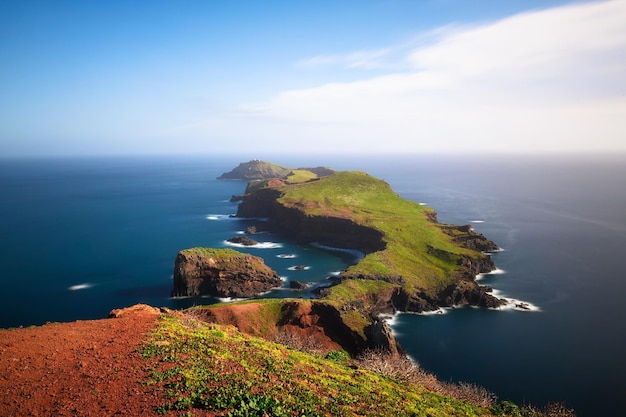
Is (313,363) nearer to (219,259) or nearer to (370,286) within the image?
(370,286)

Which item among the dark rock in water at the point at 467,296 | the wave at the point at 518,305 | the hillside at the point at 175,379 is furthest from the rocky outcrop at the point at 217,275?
the hillside at the point at 175,379

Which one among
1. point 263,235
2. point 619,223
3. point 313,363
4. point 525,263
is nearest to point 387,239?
point 525,263

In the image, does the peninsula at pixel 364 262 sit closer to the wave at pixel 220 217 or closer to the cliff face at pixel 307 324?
the cliff face at pixel 307 324

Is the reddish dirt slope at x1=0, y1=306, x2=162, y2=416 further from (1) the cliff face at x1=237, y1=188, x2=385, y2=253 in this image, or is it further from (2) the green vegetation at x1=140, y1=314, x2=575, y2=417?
(1) the cliff face at x1=237, y1=188, x2=385, y2=253

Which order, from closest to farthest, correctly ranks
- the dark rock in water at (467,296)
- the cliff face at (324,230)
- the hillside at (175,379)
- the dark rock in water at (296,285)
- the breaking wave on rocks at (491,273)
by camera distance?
the hillside at (175,379), the dark rock in water at (467,296), the dark rock in water at (296,285), the breaking wave on rocks at (491,273), the cliff face at (324,230)

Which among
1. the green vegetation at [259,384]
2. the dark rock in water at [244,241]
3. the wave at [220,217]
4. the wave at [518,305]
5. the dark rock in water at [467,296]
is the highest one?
the green vegetation at [259,384]

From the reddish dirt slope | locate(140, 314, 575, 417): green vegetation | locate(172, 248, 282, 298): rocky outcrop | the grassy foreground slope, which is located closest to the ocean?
locate(172, 248, 282, 298): rocky outcrop

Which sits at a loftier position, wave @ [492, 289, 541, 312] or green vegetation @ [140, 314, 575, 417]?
green vegetation @ [140, 314, 575, 417]
